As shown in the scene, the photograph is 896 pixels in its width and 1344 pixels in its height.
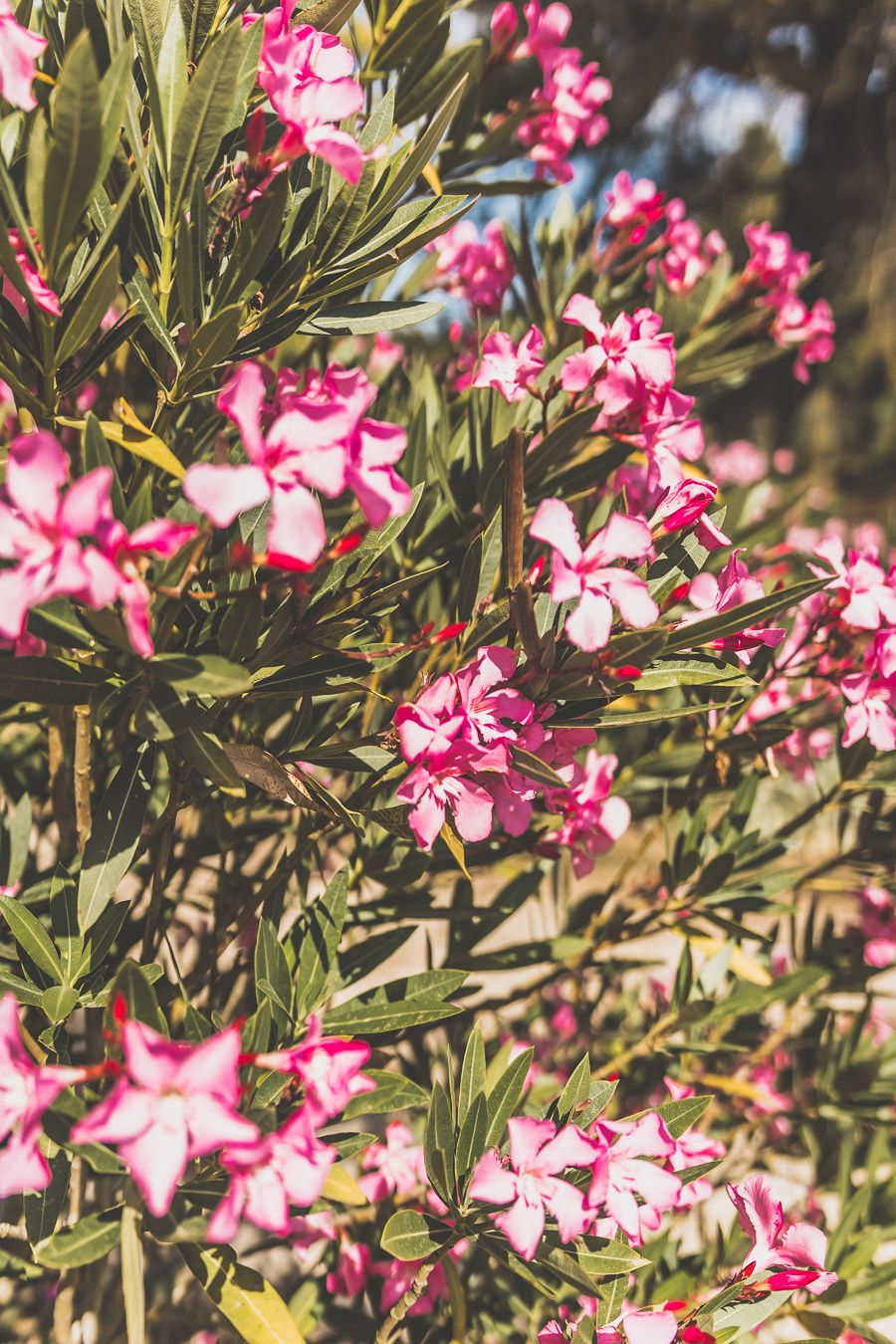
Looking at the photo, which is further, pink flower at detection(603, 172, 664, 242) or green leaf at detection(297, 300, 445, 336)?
pink flower at detection(603, 172, 664, 242)

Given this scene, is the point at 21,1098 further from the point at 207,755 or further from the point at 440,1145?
the point at 440,1145

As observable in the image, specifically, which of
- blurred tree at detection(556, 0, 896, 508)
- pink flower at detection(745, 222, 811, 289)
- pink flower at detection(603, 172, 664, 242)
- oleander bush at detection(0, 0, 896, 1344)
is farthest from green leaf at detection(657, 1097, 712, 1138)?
blurred tree at detection(556, 0, 896, 508)

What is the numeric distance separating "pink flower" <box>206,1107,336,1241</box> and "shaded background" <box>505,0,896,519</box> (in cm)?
513

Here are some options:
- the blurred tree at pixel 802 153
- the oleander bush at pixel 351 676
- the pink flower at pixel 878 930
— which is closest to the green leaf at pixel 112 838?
the oleander bush at pixel 351 676

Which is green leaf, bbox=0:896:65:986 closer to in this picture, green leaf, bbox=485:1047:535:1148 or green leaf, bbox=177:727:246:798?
green leaf, bbox=177:727:246:798

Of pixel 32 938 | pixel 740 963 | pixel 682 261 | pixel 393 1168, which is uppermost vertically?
pixel 682 261

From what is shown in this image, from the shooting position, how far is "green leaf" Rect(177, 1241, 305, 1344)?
63cm

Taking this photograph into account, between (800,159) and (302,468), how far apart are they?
9.45 metres

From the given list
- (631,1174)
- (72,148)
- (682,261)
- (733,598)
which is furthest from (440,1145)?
(682,261)

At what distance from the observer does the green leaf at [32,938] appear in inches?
27.4

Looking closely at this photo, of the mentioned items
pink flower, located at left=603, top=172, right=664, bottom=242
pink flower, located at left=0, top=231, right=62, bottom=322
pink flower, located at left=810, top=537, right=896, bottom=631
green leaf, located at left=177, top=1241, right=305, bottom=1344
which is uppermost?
pink flower, located at left=0, top=231, right=62, bottom=322

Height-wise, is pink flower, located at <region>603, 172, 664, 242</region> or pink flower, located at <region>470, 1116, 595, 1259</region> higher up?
pink flower, located at <region>603, 172, 664, 242</region>

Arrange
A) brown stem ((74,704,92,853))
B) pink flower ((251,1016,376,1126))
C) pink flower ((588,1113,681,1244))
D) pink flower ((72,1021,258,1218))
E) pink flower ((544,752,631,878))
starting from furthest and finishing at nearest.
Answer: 1. pink flower ((544,752,631,878))
2. brown stem ((74,704,92,853))
3. pink flower ((588,1113,681,1244))
4. pink flower ((251,1016,376,1126))
5. pink flower ((72,1021,258,1218))

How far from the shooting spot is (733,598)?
709 millimetres
